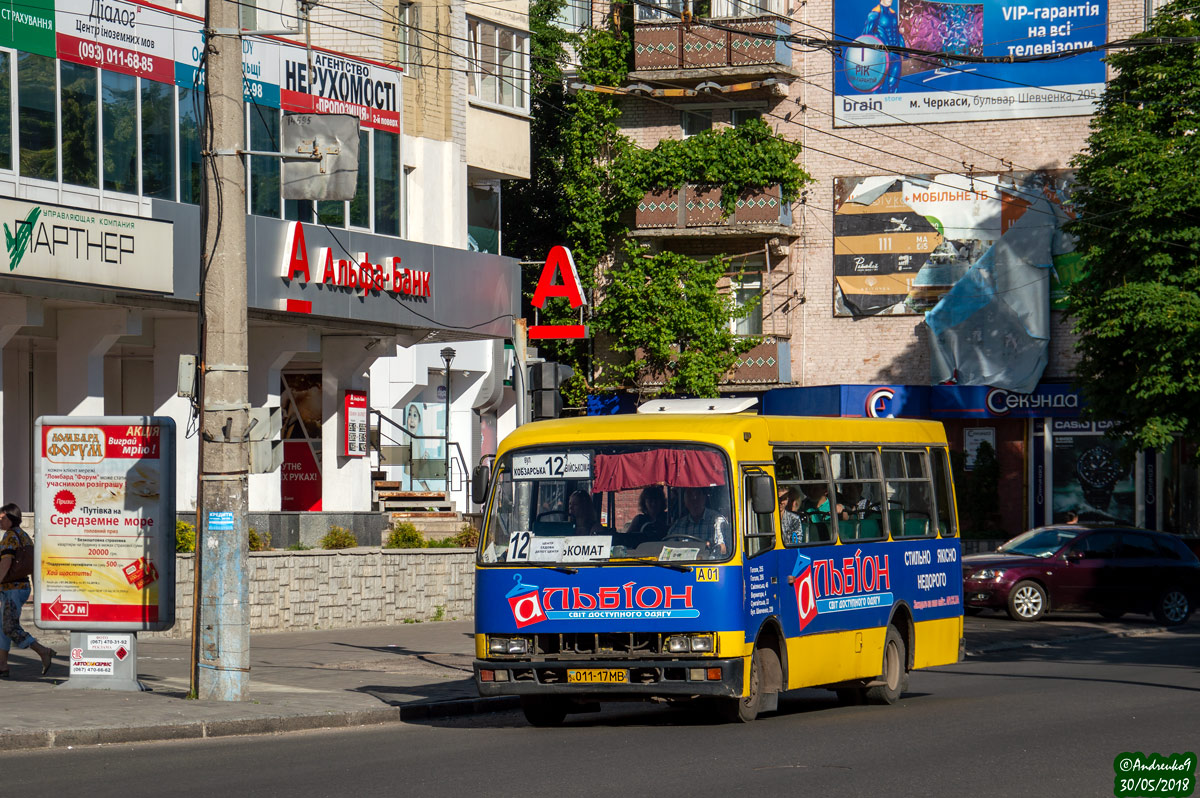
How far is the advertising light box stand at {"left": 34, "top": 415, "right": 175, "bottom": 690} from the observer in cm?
1577

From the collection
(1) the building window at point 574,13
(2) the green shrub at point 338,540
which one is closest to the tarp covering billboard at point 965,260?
(1) the building window at point 574,13

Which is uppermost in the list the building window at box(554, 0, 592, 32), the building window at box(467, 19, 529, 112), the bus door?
the building window at box(554, 0, 592, 32)

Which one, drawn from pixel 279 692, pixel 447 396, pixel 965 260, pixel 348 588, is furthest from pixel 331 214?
pixel 965 260

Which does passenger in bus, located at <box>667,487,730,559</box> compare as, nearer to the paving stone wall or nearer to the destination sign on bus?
the destination sign on bus

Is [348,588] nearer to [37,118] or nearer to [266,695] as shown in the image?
[37,118]

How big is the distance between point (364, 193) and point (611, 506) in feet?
58.0

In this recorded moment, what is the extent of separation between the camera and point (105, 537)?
15977 millimetres

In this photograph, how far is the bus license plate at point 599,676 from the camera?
1320cm

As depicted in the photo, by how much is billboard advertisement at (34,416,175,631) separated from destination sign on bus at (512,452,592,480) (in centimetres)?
384

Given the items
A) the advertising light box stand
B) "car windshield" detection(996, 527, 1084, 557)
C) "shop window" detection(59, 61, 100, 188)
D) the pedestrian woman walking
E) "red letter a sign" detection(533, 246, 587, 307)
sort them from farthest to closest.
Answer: "car windshield" detection(996, 527, 1084, 557) < "shop window" detection(59, 61, 100, 188) < "red letter a sign" detection(533, 246, 587, 307) < the pedestrian woman walking < the advertising light box stand

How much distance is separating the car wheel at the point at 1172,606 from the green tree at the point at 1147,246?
212 inches

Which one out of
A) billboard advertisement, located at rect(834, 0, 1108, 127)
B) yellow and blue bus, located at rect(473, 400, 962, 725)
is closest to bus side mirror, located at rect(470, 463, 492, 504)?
yellow and blue bus, located at rect(473, 400, 962, 725)

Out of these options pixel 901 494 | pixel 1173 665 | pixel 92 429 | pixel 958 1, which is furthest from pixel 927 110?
pixel 92 429

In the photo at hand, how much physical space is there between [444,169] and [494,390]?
235 inches
